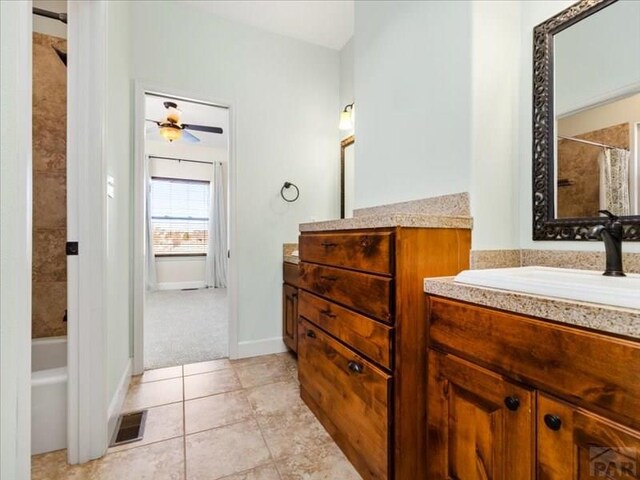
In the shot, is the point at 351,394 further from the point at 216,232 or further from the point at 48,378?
the point at 216,232

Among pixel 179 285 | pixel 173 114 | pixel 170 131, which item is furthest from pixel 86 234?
pixel 179 285

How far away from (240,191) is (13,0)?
6.06ft

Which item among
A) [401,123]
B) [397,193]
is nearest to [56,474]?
[397,193]

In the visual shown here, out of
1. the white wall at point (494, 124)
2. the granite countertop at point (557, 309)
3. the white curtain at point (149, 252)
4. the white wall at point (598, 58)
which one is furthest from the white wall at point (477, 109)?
the white curtain at point (149, 252)

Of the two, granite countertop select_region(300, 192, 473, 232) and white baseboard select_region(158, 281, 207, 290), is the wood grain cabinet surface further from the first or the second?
white baseboard select_region(158, 281, 207, 290)

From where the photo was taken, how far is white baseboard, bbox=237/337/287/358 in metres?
2.53

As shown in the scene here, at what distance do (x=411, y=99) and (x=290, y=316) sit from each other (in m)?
1.79

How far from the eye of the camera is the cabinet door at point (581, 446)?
588 millimetres

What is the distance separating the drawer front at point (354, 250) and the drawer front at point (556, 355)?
0.29 metres

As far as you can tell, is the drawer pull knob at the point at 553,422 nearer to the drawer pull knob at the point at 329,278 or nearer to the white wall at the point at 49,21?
the drawer pull knob at the point at 329,278

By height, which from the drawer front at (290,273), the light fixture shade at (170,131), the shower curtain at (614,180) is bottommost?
the drawer front at (290,273)

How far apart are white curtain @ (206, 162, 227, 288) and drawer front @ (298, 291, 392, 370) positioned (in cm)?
493

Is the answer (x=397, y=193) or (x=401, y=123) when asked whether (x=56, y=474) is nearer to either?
(x=397, y=193)

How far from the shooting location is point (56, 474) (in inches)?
50.4
